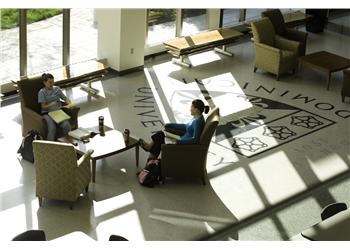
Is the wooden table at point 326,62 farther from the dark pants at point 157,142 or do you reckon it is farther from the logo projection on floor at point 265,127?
the dark pants at point 157,142

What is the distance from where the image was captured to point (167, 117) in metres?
11.7

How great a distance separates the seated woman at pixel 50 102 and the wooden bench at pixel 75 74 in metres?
1.72

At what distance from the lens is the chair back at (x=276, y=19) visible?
592 inches

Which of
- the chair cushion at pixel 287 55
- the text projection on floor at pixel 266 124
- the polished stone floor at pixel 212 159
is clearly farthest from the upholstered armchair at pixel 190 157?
the chair cushion at pixel 287 55

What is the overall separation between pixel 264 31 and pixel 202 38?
1424 millimetres

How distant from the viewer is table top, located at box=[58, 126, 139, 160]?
9.19 metres

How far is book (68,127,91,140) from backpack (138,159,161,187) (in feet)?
3.35

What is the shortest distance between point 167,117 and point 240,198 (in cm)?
297

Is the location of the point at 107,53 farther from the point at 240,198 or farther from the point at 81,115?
the point at 240,198

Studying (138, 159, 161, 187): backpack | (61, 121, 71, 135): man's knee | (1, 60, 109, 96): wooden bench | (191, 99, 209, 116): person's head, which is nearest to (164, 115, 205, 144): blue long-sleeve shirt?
(191, 99, 209, 116): person's head

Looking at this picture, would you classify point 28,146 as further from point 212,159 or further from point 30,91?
point 212,159

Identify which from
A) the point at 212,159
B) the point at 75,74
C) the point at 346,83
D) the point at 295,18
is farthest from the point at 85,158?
the point at 295,18
